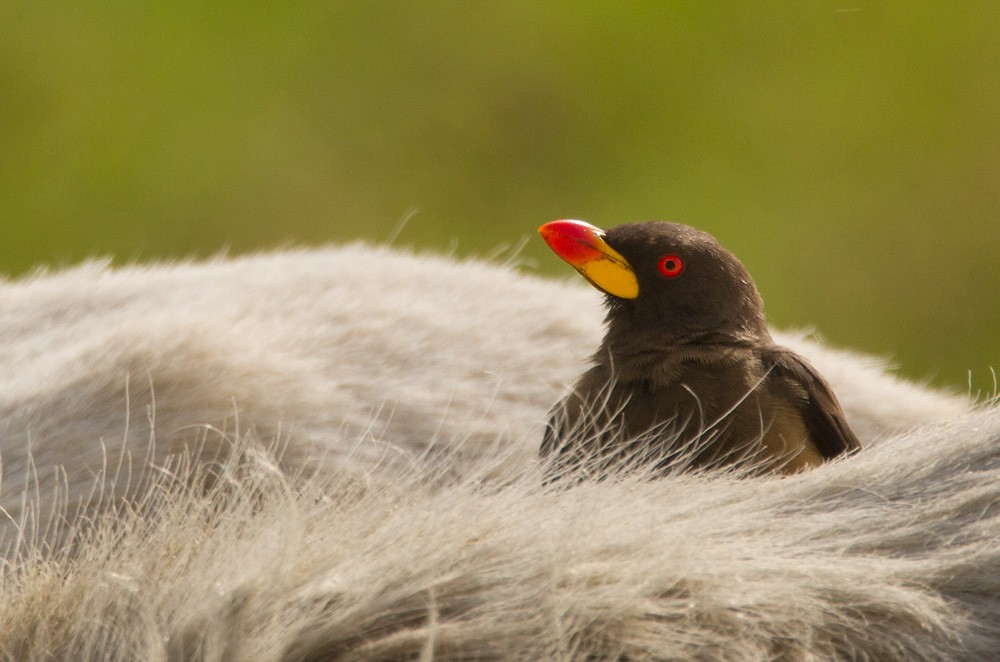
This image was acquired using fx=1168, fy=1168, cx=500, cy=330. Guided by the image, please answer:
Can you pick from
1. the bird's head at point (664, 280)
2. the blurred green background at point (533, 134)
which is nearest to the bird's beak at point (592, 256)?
the bird's head at point (664, 280)

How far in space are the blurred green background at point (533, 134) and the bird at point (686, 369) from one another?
661 mm

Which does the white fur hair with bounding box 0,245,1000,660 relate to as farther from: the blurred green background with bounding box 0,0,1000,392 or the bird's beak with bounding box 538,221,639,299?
the blurred green background with bounding box 0,0,1000,392

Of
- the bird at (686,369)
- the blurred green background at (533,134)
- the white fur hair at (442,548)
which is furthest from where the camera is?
the blurred green background at (533,134)

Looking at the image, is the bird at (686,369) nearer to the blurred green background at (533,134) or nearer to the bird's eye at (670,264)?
the bird's eye at (670,264)

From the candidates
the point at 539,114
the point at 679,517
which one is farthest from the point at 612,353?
the point at 539,114

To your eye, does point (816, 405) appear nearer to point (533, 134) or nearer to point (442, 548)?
point (442, 548)

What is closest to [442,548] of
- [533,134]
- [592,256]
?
[592,256]

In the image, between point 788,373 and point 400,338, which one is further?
point 400,338

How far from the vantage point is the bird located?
43cm

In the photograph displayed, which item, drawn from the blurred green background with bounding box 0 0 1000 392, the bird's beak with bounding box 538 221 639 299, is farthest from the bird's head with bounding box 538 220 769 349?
the blurred green background with bounding box 0 0 1000 392

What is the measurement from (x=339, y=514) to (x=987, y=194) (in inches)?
41.2

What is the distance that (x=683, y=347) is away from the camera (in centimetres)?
45

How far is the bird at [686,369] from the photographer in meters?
0.43

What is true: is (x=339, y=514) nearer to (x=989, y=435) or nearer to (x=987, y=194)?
(x=989, y=435)
